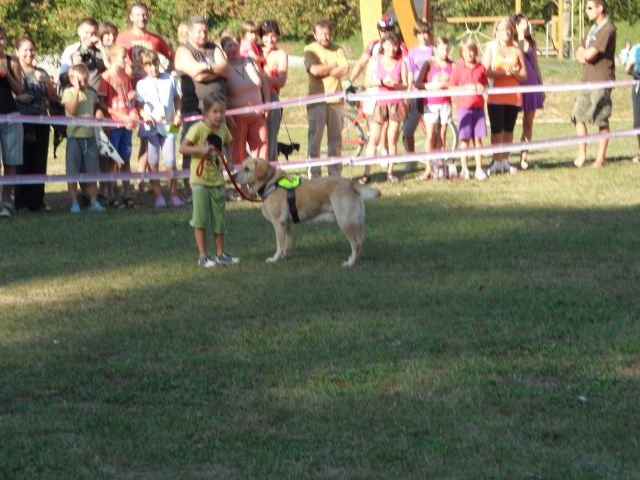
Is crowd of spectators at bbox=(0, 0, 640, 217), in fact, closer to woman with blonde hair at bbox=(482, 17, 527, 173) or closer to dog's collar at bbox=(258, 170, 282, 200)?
woman with blonde hair at bbox=(482, 17, 527, 173)

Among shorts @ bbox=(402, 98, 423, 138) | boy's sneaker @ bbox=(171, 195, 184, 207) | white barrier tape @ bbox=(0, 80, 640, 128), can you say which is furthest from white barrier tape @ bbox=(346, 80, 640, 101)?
boy's sneaker @ bbox=(171, 195, 184, 207)

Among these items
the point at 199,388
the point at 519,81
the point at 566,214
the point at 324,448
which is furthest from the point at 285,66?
the point at 324,448

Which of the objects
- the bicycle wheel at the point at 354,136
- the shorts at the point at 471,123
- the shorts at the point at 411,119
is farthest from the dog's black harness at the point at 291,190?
the bicycle wheel at the point at 354,136

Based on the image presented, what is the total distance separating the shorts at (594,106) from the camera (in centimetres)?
1733

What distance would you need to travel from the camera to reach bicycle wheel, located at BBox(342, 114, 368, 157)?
789 inches

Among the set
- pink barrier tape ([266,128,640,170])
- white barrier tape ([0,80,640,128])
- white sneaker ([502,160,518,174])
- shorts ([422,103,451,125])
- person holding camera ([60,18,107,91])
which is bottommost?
white sneaker ([502,160,518,174])

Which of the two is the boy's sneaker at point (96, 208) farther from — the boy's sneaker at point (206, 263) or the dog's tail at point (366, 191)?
the dog's tail at point (366, 191)

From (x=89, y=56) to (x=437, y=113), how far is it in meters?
4.71

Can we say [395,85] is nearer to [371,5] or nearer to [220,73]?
[220,73]

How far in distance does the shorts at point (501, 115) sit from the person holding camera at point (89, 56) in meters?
5.38

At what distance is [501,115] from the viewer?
17109 mm

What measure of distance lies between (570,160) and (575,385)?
12.0 m

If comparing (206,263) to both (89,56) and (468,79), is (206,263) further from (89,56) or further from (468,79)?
(468,79)

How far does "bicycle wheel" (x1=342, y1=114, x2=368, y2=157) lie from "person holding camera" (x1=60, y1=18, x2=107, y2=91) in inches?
221
